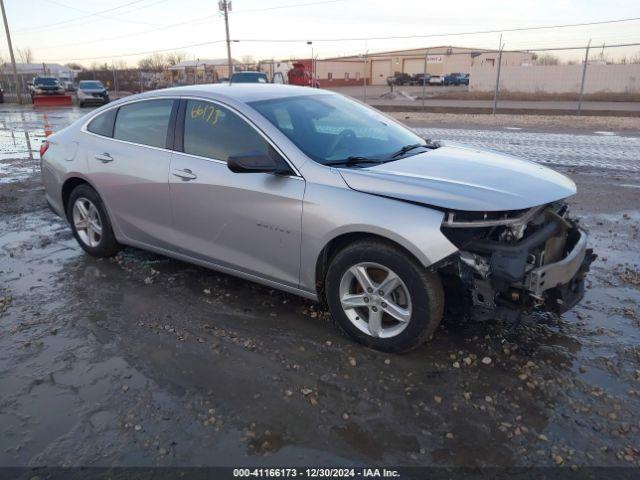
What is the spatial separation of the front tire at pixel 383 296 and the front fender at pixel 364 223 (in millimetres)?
113

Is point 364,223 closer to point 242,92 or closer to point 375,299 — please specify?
point 375,299

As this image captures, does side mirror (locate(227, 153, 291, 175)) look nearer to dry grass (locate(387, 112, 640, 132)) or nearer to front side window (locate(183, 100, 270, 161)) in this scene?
front side window (locate(183, 100, 270, 161))

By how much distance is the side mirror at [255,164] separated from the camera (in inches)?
142

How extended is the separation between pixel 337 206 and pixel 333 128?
1.05 m

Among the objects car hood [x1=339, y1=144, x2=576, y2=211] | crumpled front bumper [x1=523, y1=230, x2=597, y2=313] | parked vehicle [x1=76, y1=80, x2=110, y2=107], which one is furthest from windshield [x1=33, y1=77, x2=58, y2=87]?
crumpled front bumper [x1=523, y1=230, x2=597, y2=313]

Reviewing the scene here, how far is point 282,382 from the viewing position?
321 centimetres

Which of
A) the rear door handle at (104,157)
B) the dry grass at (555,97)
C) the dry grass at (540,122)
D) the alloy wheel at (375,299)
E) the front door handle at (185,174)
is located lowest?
the dry grass at (555,97)

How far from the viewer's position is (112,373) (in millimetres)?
3328

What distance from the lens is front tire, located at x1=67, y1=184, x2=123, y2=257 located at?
16.7ft

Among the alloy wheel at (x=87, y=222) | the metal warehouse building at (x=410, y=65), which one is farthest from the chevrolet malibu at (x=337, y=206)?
the metal warehouse building at (x=410, y=65)

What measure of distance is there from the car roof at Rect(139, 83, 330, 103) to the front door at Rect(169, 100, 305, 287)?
0.41 ft

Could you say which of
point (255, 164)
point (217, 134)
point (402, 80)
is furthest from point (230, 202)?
point (402, 80)

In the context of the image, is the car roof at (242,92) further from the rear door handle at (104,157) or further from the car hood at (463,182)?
the car hood at (463,182)

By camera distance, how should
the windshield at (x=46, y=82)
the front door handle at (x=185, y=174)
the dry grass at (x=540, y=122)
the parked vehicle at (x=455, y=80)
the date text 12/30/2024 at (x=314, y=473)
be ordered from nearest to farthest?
1. the date text 12/30/2024 at (x=314, y=473)
2. the front door handle at (x=185, y=174)
3. the dry grass at (x=540, y=122)
4. the windshield at (x=46, y=82)
5. the parked vehicle at (x=455, y=80)
